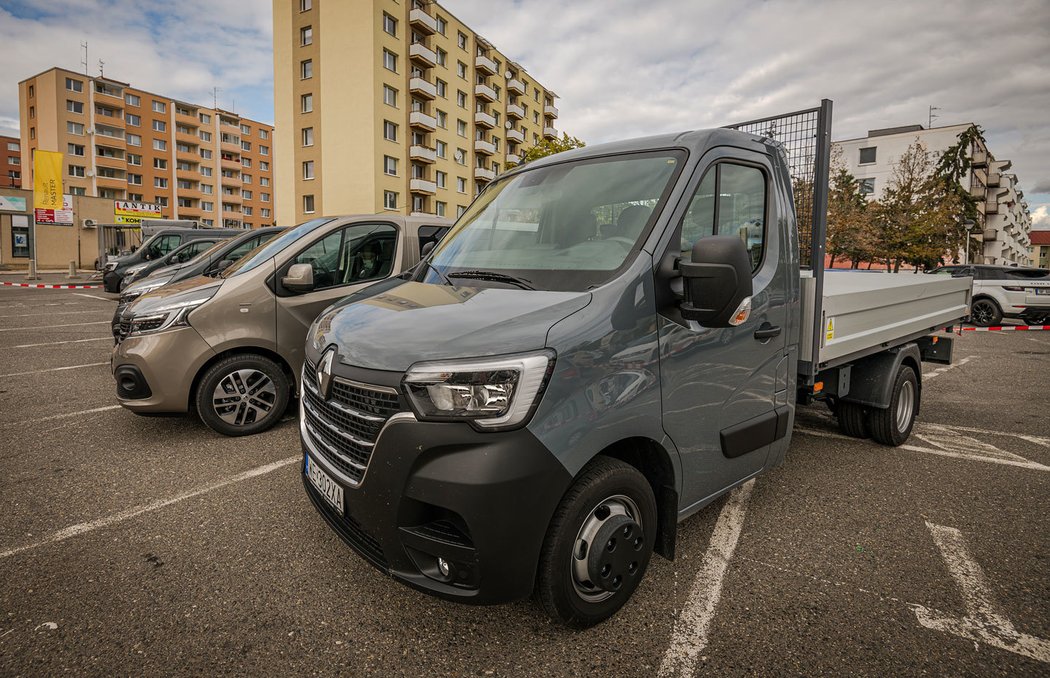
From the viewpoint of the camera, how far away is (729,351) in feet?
9.11

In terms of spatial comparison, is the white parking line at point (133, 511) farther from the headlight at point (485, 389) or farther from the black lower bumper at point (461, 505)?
the headlight at point (485, 389)

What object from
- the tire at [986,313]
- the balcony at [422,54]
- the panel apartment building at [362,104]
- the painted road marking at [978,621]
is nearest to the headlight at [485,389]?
the painted road marking at [978,621]

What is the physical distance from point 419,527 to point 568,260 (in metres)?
1.28

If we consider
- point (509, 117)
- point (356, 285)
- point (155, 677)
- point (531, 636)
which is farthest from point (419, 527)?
point (509, 117)

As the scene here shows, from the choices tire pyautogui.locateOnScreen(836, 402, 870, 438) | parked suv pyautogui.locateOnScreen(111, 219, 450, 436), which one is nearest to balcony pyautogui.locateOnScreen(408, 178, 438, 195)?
parked suv pyautogui.locateOnScreen(111, 219, 450, 436)

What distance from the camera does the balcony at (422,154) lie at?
42.6m

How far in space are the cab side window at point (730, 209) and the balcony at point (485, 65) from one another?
52930mm

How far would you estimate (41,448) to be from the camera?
15.2 feet

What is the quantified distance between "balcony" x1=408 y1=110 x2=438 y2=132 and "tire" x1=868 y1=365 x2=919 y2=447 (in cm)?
4225

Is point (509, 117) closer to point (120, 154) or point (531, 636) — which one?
point (120, 154)

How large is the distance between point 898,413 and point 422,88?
4332 cm

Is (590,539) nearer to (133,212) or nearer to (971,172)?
(133,212)

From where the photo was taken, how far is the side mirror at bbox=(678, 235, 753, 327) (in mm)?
2201

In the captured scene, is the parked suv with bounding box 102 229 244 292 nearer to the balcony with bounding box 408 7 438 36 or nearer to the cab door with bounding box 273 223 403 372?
the cab door with bounding box 273 223 403 372
